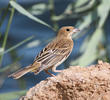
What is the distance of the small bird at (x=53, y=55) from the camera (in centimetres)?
658

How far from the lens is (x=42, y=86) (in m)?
5.07

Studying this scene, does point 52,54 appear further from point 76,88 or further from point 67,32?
point 76,88

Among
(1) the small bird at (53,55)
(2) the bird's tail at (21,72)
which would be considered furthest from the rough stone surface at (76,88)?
(1) the small bird at (53,55)

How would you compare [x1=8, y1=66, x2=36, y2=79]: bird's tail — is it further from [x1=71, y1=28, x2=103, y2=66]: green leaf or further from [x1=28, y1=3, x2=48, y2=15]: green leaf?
[x1=28, y1=3, x2=48, y2=15]: green leaf

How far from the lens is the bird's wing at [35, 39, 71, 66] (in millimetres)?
6957

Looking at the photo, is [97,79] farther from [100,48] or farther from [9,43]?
[9,43]

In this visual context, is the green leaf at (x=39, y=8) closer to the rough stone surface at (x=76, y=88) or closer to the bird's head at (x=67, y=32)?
the bird's head at (x=67, y=32)

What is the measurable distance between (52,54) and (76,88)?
249cm

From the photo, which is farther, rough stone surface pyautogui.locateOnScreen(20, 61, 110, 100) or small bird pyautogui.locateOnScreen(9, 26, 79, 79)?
small bird pyautogui.locateOnScreen(9, 26, 79, 79)

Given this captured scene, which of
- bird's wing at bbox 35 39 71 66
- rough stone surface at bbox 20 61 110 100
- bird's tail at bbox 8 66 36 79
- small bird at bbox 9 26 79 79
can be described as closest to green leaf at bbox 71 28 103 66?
small bird at bbox 9 26 79 79

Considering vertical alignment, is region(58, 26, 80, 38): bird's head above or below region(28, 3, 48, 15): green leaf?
below

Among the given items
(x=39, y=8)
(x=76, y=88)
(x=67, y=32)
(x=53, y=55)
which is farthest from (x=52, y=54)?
(x=76, y=88)

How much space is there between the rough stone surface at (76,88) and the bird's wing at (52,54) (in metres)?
1.77

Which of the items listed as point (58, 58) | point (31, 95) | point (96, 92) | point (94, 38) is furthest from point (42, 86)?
point (94, 38)
